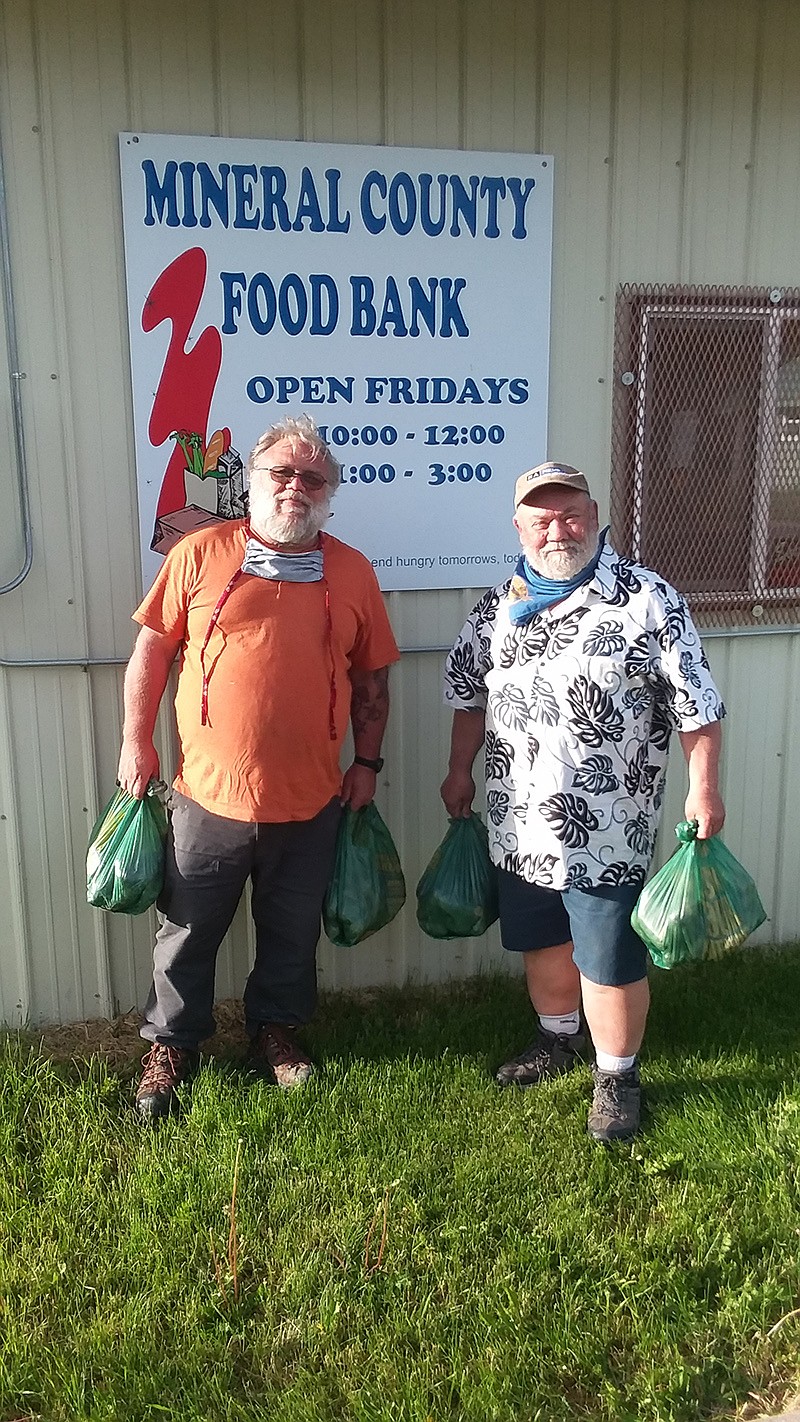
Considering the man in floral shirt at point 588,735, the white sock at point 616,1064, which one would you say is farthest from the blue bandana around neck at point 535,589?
the white sock at point 616,1064

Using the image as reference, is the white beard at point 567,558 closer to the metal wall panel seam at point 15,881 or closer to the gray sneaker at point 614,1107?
the gray sneaker at point 614,1107

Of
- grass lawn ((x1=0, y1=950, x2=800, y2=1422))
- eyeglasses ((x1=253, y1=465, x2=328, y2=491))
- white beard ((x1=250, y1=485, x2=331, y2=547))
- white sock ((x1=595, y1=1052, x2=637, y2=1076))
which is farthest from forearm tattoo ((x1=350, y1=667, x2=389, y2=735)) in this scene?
white sock ((x1=595, y1=1052, x2=637, y2=1076))

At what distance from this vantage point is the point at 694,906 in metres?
2.73

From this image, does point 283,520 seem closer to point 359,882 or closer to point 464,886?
point 359,882

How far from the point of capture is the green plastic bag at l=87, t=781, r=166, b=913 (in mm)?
2988

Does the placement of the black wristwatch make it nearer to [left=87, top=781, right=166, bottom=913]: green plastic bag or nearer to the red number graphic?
[left=87, top=781, right=166, bottom=913]: green plastic bag

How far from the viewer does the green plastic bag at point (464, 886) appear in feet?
10.5

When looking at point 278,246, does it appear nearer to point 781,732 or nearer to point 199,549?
point 199,549

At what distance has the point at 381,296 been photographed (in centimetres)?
334

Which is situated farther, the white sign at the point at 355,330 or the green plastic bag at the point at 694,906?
the white sign at the point at 355,330

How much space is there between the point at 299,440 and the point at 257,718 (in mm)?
766

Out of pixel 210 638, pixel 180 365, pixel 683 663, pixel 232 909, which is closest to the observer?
pixel 683 663

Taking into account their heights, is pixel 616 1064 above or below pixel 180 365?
below

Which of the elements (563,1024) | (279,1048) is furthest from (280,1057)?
(563,1024)
